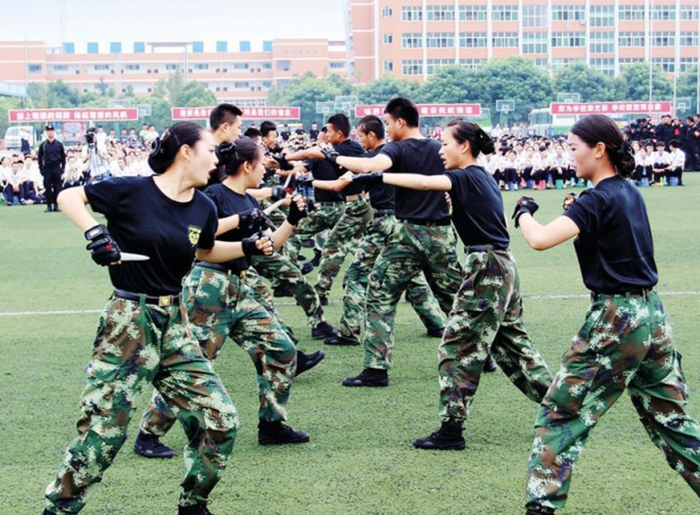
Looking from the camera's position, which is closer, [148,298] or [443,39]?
[148,298]

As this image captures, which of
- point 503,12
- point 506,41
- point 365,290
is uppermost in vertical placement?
point 503,12

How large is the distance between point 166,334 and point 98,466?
684 millimetres

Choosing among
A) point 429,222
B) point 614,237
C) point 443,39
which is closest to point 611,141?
point 614,237

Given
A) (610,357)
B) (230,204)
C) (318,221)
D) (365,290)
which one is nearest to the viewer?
(610,357)

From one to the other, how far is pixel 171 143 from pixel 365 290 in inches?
188

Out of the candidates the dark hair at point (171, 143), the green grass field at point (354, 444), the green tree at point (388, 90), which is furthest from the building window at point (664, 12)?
the dark hair at point (171, 143)

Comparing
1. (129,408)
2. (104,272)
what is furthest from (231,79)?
(129,408)

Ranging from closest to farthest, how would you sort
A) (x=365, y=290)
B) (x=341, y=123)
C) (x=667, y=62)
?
(x=365, y=290) < (x=341, y=123) < (x=667, y=62)

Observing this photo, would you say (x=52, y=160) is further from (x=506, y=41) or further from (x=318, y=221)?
(x=506, y=41)

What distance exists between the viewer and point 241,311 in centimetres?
658

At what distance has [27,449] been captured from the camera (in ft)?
21.7

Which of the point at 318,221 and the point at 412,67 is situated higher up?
the point at 412,67

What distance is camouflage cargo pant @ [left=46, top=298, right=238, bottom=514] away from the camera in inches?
190

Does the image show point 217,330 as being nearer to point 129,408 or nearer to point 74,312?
point 129,408
